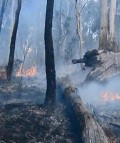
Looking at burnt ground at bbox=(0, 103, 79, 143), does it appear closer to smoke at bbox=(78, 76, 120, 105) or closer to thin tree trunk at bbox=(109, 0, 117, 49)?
smoke at bbox=(78, 76, 120, 105)

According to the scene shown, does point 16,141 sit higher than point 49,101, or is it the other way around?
point 49,101

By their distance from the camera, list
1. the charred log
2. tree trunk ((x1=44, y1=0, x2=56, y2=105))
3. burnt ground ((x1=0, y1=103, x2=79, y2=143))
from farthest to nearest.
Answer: the charred log → tree trunk ((x1=44, y1=0, x2=56, y2=105)) → burnt ground ((x1=0, y1=103, x2=79, y2=143))

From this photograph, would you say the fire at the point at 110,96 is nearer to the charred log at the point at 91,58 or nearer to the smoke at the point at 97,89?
the smoke at the point at 97,89

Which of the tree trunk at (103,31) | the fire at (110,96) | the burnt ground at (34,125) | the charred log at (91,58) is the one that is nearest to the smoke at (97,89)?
the fire at (110,96)

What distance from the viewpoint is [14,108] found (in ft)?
→ 30.6

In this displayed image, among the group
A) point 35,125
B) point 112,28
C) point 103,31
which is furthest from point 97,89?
point 35,125

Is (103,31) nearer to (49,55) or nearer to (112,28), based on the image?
(112,28)

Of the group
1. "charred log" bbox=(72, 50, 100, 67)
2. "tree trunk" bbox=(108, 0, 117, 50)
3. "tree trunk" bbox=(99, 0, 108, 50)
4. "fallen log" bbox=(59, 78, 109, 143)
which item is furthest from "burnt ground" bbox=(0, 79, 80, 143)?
"tree trunk" bbox=(108, 0, 117, 50)

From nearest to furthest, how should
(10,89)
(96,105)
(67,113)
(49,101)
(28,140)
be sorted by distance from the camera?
(28,140) < (67,113) < (49,101) < (96,105) < (10,89)

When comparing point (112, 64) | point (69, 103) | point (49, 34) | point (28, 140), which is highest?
point (49, 34)

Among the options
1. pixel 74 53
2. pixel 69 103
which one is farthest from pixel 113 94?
pixel 74 53

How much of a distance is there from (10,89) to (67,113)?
16.5 feet

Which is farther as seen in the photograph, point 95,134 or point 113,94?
point 113,94

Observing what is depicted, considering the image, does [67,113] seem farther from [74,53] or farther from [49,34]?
[74,53]
